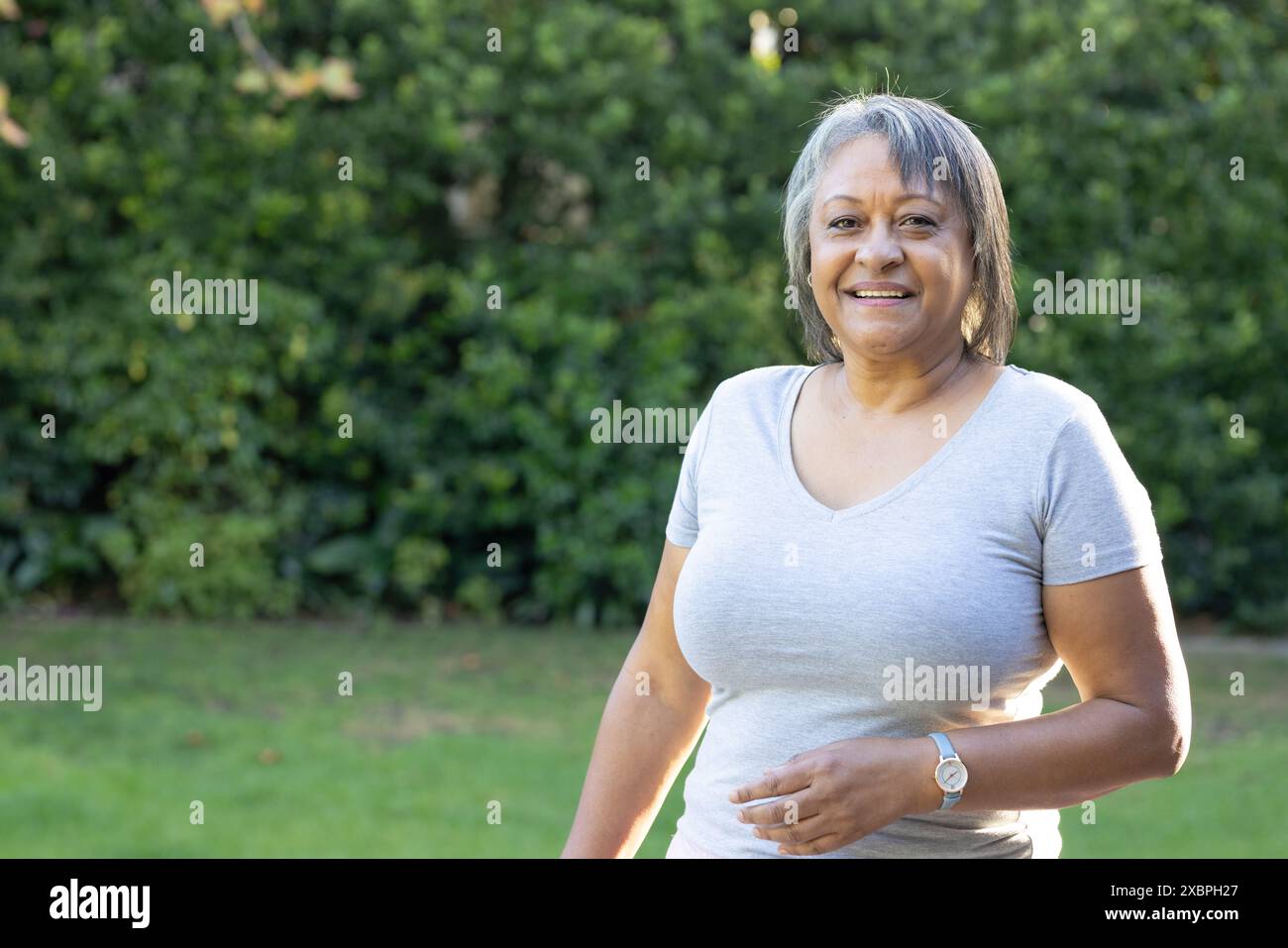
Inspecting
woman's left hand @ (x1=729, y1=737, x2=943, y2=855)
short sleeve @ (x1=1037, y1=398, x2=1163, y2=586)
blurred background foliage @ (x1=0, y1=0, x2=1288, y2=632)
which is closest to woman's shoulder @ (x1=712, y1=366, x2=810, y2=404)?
short sleeve @ (x1=1037, y1=398, x2=1163, y2=586)

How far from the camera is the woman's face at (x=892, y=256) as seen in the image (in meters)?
2.18

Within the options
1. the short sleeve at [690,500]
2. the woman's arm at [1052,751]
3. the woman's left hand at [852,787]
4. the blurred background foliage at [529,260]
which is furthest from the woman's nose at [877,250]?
the blurred background foliage at [529,260]

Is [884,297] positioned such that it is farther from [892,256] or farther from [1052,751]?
[1052,751]

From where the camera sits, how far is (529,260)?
317 inches

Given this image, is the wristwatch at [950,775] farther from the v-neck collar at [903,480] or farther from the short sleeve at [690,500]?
the short sleeve at [690,500]

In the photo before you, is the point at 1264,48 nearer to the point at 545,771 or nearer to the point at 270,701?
the point at 545,771

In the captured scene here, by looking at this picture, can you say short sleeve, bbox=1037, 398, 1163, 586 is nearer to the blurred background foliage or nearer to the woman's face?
the woman's face

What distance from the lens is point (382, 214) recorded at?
816 centimetres

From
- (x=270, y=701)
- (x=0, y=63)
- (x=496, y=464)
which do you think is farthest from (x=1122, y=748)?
(x=0, y=63)

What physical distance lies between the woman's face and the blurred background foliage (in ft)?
17.9

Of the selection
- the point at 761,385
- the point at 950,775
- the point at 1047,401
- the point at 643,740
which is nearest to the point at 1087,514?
the point at 1047,401

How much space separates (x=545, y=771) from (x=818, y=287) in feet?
12.0

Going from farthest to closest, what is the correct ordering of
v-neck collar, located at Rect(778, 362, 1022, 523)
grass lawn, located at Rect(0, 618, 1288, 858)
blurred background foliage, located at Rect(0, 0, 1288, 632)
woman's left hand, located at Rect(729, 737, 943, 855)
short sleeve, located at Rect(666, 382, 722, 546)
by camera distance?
blurred background foliage, located at Rect(0, 0, 1288, 632) < grass lawn, located at Rect(0, 618, 1288, 858) < short sleeve, located at Rect(666, 382, 722, 546) < v-neck collar, located at Rect(778, 362, 1022, 523) < woman's left hand, located at Rect(729, 737, 943, 855)

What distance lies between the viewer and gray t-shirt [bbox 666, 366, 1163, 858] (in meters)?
2.01
